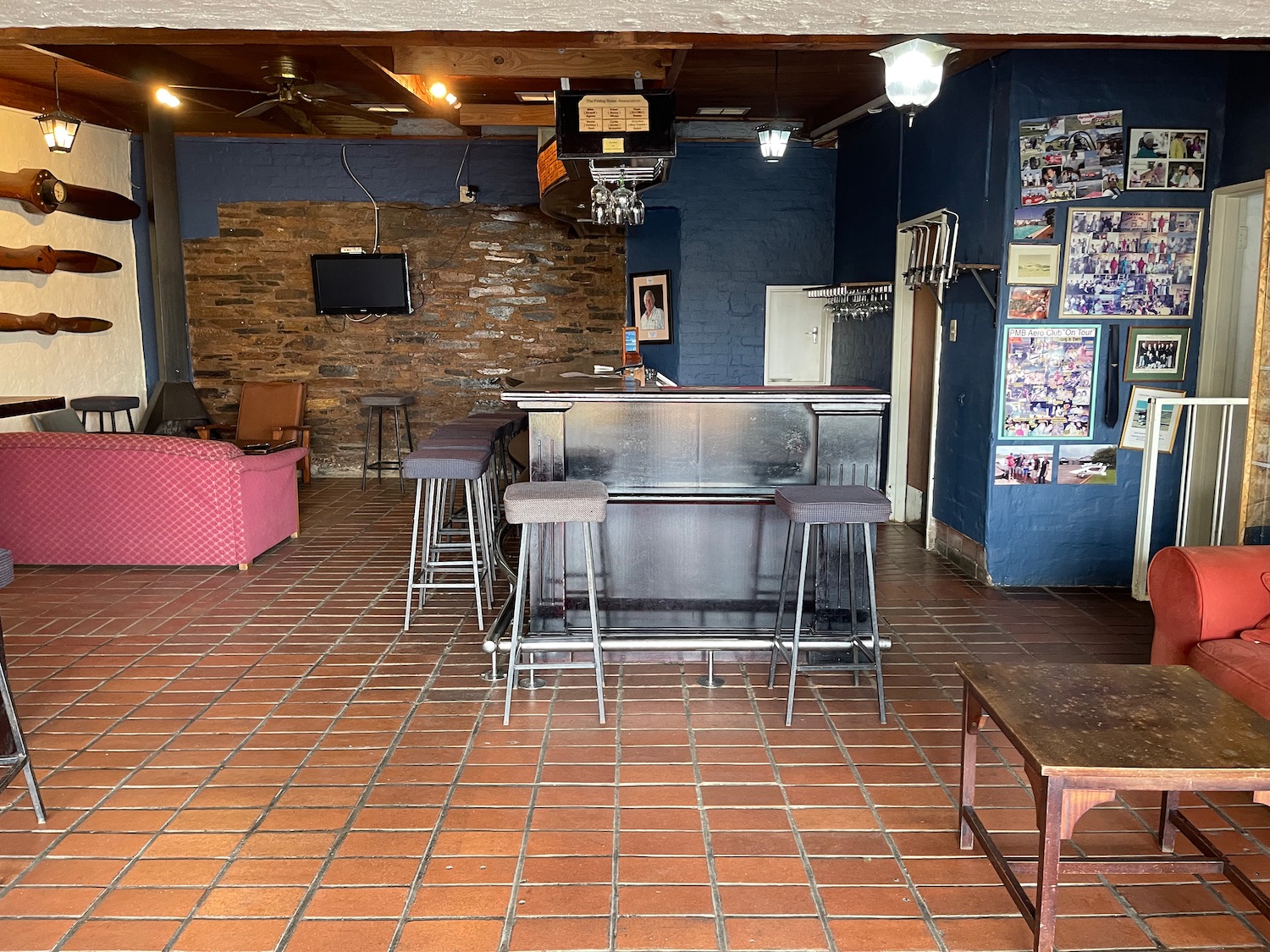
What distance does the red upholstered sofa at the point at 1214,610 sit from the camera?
2938 millimetres

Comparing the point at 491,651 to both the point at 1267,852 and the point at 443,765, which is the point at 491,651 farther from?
the point at 1267,852

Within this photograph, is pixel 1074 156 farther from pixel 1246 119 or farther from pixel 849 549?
pixel 849 549

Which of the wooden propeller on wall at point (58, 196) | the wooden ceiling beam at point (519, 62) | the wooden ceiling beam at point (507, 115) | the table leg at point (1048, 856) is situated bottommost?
the table leg at point (1048, 856)

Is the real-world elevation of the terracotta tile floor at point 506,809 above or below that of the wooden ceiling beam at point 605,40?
below

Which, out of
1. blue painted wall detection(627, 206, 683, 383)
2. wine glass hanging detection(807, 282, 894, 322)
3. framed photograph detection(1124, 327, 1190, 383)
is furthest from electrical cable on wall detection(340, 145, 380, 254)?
framed photograph detection(1124, 327, 1190, 383)

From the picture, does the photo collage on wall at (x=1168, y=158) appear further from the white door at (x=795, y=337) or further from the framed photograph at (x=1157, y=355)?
the white door at (x=795, y=337)

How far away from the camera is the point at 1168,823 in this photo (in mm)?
2586

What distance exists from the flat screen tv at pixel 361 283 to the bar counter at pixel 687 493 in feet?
16.2

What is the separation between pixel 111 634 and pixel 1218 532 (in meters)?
5.37

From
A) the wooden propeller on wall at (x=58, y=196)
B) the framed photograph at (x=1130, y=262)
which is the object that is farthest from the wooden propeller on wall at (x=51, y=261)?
the framed photograph at (x=1130, y=262)

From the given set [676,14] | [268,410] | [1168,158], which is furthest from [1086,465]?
[268,410]

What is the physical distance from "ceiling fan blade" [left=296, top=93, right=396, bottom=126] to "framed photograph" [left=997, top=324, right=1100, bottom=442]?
164 inches

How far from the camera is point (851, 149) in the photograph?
759cm

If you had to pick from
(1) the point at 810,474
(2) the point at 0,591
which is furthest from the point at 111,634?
(1) the point at 810,474
